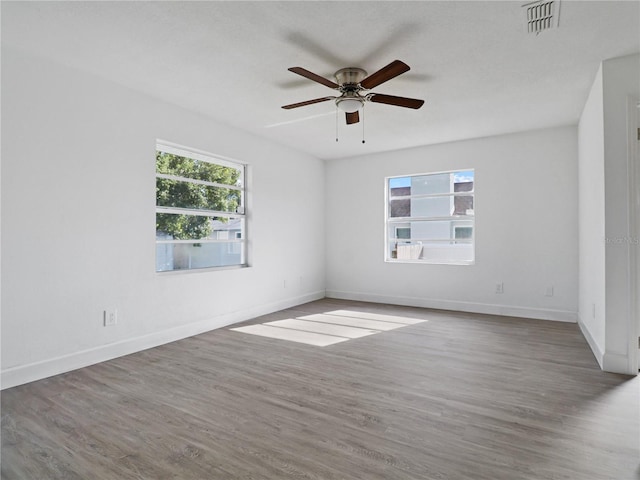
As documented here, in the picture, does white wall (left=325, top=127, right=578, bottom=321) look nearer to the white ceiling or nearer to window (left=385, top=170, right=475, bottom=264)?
window (left=385, top=170, right=475, bottom=264)

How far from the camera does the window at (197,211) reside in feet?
12.8

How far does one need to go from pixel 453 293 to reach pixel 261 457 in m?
4.28

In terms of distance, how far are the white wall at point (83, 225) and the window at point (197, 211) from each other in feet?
0.56

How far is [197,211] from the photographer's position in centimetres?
424

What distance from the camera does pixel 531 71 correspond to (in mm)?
3088

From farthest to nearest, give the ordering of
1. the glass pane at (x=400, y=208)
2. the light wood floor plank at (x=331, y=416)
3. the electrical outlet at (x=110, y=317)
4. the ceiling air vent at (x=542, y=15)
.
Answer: the glass pane at (x=400, y=208)
the electrical outlet at (x=110, y=317)
the ceiling air vent at (x=542, y=15)
the light wood floor plank at (x=331, y=416)

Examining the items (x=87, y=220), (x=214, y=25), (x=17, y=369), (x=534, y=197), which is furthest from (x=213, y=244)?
(x=534, y=197)

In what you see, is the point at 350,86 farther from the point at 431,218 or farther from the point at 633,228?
the point at 431,218

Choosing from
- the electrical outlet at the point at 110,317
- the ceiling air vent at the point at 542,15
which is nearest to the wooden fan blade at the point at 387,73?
the ceiling air vent at the point at 542,15

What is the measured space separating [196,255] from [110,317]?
1.21m

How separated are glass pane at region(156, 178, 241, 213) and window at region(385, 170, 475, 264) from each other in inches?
106

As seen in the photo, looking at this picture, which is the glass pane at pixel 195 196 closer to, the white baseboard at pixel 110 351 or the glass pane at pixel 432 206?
the white baseboard at pixel 110 351

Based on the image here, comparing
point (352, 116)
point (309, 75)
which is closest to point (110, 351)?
point (309, 75)

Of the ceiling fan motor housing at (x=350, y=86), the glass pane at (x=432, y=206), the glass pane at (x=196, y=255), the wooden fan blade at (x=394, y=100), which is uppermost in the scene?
the ceiling fan motor housing at (x=350, y=86)
